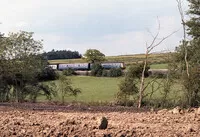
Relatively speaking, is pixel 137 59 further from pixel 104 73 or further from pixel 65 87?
pixel 65 87

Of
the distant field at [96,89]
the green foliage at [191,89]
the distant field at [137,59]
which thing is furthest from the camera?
the distant field at [96,89]

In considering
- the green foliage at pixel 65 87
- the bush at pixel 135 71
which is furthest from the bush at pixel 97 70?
the bush at pixel 135 71

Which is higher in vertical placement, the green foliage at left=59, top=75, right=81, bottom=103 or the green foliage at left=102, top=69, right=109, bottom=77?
the green foliage at left=102, top=69, right=109, bottom=77

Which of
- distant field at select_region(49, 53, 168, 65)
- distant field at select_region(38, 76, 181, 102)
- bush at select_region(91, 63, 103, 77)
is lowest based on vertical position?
distant field at select_region(38, 76, 181, 102)

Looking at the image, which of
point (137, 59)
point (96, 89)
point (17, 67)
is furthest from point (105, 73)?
point (17, 67)

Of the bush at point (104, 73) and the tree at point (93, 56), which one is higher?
the tree at point (93, 56)

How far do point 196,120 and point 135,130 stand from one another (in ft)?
9.17

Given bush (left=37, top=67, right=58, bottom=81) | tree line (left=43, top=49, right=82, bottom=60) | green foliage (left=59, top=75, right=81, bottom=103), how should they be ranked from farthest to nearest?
tree line (left=43, top=49, right=82, bottom=60)
bush (left=37, top=67, right=58, bottom=81)
green foliage (left=59, top=75, right=81, bottom=103)

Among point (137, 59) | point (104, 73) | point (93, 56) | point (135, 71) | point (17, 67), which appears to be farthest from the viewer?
point (93, 56)

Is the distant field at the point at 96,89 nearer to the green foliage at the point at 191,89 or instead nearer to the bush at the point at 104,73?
the bush at the point at 104,73

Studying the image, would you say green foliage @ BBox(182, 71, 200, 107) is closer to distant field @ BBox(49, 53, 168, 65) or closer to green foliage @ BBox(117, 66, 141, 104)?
green foliage @ BBox(117, 66, 141, 104)

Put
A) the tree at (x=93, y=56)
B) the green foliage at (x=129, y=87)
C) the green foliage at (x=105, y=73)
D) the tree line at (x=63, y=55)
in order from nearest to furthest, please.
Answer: the green foliage at (x=129, y=87)
the green foliage at (x=105, y=73)
the tree at (x=93, y=56)
the tree line at (x=63, y=55)

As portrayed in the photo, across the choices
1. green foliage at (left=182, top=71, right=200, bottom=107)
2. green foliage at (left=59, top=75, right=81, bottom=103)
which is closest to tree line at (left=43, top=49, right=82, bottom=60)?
green foliage at (left=59, top=75, right=81, bottom=103)

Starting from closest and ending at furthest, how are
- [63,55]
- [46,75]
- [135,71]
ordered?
[135,71] → [46,75] → [63,55]
